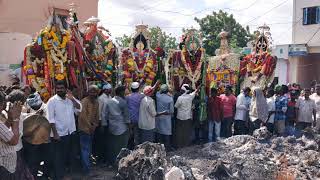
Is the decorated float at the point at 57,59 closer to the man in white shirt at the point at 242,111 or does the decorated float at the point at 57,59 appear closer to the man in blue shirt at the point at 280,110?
the man in white shirt at the point at 242,111

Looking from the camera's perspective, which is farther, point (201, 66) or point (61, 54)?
point (201, 66)

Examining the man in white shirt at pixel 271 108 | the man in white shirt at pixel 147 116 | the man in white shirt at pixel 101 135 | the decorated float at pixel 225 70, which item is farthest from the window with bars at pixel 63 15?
the decorated float at pixel 225 70

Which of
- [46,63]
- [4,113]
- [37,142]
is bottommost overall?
[37,142]

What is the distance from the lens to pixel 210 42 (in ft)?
113

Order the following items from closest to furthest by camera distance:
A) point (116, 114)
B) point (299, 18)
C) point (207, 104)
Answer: point (116, 114) < point (207, 104) < point (299, 18)

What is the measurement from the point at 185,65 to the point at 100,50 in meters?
2.29

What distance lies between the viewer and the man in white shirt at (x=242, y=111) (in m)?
10.0

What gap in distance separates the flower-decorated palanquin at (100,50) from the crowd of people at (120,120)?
66cm

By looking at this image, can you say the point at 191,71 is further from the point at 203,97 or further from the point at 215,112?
the point at 215,112

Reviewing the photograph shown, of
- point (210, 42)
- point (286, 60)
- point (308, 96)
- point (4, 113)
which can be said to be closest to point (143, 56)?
point (308, 96)

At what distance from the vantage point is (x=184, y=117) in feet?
30.5

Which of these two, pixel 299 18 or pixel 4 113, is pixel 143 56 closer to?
pixel 4 113

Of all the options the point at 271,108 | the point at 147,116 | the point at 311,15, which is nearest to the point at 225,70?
the point at 271,108

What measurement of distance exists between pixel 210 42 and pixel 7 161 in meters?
30.8
